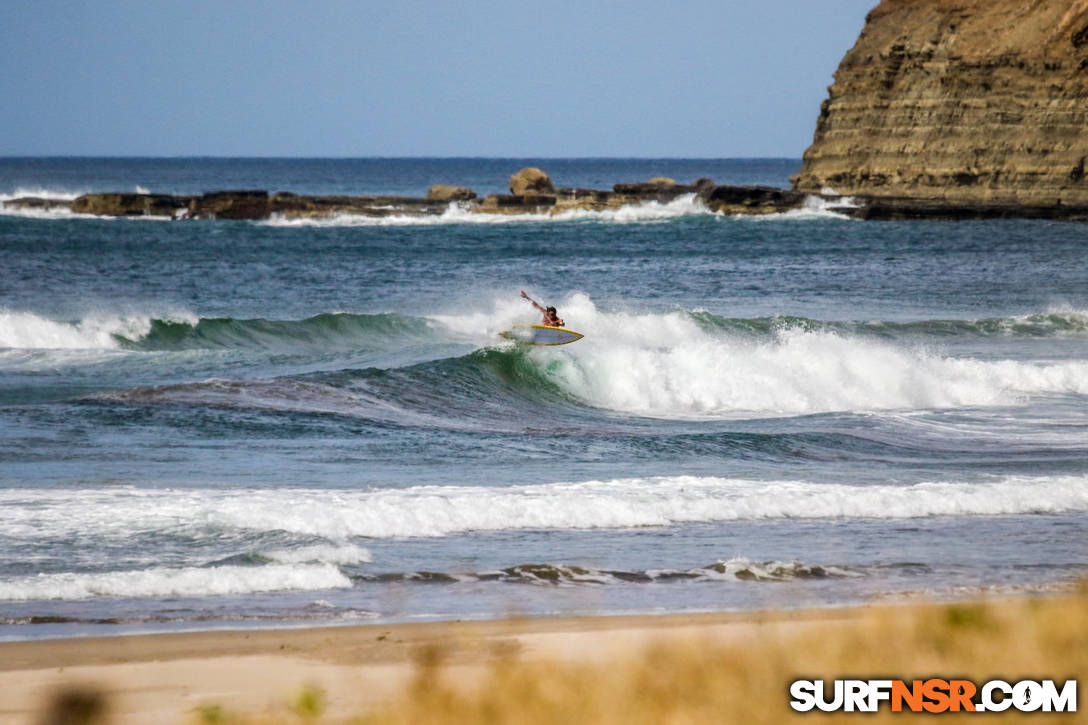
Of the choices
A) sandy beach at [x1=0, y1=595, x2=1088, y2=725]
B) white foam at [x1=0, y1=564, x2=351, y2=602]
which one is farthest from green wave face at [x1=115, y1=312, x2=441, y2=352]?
sandy beach at [x1=0, y1=595, x2=1088, y2=725]

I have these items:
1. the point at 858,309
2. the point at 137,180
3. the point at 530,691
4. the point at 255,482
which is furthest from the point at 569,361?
the point at 137,180

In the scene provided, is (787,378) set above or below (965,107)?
below

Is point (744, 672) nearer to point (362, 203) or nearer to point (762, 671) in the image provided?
point (762, 671)

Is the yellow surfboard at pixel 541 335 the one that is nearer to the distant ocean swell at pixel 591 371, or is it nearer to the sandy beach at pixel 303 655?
the distant ocean swell at pixel 591 371

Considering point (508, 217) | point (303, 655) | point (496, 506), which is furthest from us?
point (508, 217)

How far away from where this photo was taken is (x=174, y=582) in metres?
9.27

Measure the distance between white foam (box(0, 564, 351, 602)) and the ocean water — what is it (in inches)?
1.1

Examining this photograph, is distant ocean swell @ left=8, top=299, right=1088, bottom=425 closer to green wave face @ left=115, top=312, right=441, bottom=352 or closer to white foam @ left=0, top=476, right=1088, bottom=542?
green wave face @ left=115, top=312, right=441, bottom=352

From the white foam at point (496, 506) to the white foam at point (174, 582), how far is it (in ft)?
3.44

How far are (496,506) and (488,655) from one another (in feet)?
14.5

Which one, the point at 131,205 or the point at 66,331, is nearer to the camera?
the point at 66,331

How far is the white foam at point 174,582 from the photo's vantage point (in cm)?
902

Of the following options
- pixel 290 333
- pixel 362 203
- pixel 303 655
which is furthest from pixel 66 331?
pixel 362 203

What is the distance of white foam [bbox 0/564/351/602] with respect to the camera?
9.02 metres
